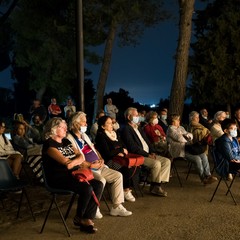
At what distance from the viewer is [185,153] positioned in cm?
943

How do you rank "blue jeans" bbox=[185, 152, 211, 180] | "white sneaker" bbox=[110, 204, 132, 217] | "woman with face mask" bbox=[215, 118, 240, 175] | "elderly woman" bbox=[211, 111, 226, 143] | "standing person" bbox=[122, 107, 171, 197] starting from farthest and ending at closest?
"elderly woman" bbox=[211, 111, 226, 143] < "blue jeans" bbox=[185, 152, 211, 180] < "standing person" bbox=[122, 107, 171, 197] < "woman with face mask" bbox=[215, 118, 240, 175] < "white sneaker" bbox=[110, 204, 132, 217]

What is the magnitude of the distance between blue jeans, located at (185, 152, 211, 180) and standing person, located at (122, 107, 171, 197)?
956 mm

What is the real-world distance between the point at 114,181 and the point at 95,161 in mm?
417

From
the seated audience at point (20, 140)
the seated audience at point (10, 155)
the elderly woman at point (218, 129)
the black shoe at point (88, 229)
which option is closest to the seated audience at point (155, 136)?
the elderly woman at point (218, 129)

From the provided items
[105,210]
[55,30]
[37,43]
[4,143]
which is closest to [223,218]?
[105,210]

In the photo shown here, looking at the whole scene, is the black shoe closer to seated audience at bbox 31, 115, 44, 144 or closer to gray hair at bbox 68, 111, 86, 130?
gray hair at bbox 68, 111, 86, 130

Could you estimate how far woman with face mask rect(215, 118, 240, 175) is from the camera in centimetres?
797

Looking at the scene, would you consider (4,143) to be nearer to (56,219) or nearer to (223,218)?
(56,219)

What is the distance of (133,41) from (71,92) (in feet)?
25.2

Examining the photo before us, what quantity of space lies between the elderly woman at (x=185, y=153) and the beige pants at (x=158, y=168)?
0.93m

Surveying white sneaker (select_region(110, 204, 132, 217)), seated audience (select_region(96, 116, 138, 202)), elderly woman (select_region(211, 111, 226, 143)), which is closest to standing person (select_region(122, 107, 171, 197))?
seated audience (select_region(96, 116, 138, 202))

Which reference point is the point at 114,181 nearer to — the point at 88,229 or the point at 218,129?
the point at 88,229

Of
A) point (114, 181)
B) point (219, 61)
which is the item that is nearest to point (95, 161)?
point (114, 181)

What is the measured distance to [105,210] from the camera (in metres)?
7.12
